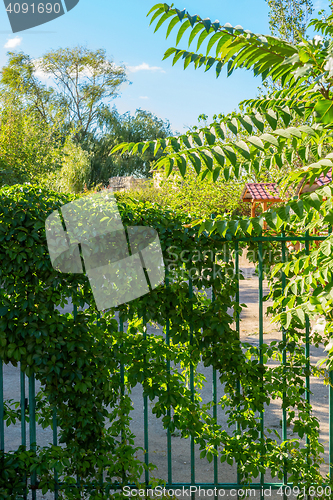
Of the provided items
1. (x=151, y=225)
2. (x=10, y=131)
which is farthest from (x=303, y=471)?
(x=10, y=131)

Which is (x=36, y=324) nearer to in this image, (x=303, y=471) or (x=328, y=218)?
(x=328, y=218)

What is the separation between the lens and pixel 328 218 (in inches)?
73.7

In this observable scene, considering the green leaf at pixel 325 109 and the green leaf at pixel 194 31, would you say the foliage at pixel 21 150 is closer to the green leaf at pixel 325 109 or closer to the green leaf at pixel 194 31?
the green leaf at pixel 194 31

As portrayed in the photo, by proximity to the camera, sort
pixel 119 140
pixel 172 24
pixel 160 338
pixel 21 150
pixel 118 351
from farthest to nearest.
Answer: pixel 119 140 < pixel 21 150 < pixel 160 338 < pixel 118 351 < pixel 172 24

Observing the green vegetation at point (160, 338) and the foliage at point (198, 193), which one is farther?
the foliage at point (198, 193)

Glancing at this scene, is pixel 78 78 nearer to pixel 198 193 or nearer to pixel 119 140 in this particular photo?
pixel 119 140

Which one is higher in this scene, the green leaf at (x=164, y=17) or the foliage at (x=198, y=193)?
the green leaf at (x=164, y=17)

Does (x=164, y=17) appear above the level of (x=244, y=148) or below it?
above

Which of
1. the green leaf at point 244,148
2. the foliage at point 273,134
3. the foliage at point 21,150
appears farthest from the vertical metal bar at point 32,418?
the foliage at point 21,150

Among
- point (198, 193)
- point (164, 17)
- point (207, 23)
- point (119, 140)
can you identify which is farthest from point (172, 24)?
point (119, 140)

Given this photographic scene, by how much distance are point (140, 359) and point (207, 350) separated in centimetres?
49

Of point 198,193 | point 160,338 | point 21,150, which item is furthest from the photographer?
point 21,150

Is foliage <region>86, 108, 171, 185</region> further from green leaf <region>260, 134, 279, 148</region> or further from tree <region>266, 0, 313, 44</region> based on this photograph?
green leaf <region>260, 134, 279, 148</region>

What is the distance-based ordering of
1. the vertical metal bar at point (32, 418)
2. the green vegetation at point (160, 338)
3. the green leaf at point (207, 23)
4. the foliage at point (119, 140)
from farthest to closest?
1. the foliage at point (119, 140)
2. the vertical metal bar at point (32, 418)
3. the green vegetation at point (160, 338)
4. the green leaf at point (207, 23)
